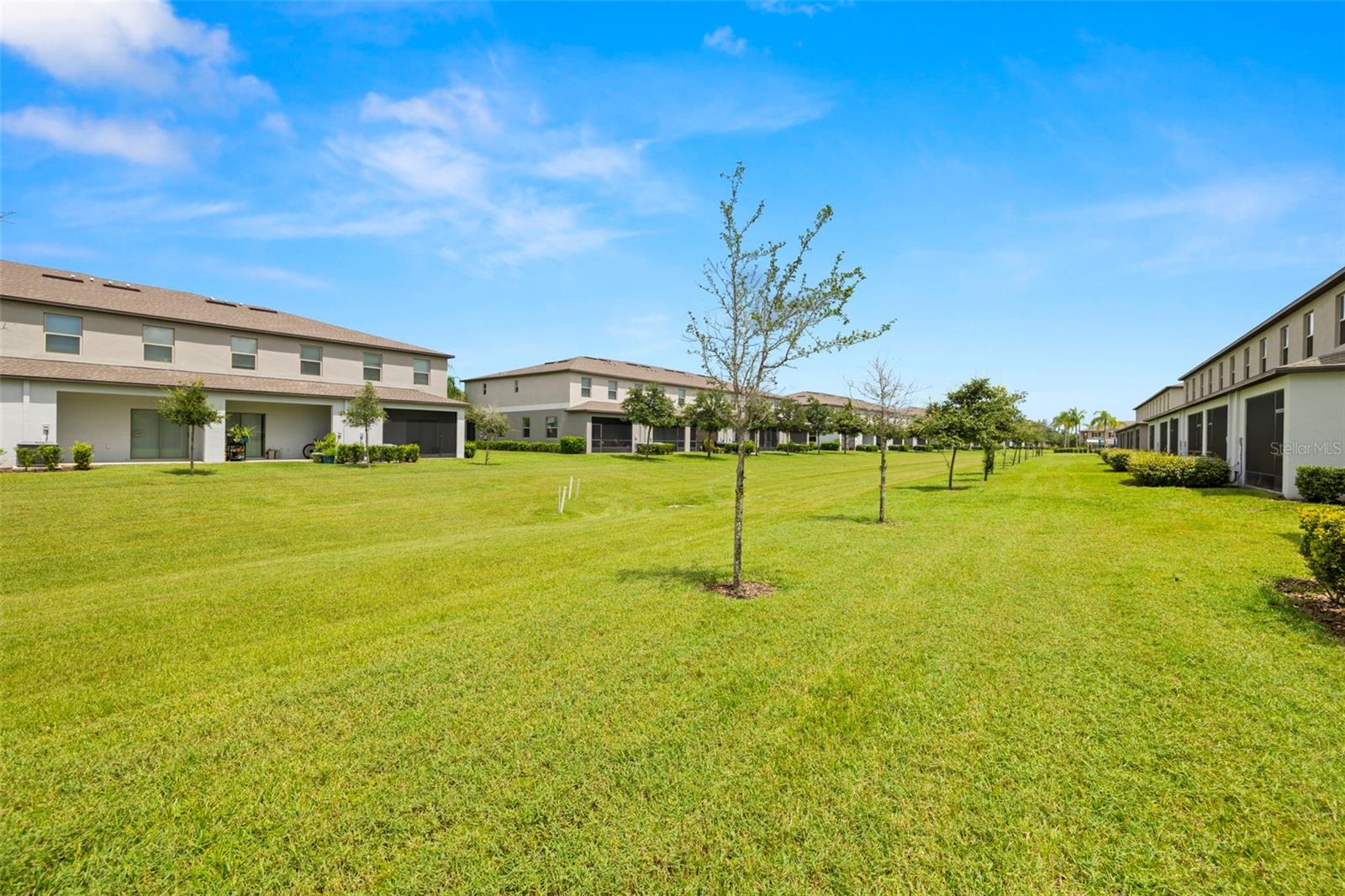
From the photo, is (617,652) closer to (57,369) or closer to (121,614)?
(121,614)

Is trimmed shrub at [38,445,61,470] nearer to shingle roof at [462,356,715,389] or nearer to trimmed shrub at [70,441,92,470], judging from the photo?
trimmed shrub at [70,441,92,470]

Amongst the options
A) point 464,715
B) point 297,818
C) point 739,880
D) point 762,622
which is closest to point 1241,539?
point 762,622

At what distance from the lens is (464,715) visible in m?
4.39

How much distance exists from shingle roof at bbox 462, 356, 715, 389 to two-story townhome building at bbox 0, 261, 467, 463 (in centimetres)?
1357

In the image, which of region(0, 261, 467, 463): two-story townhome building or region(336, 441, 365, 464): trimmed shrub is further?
region(336, 441, 365, 464): trimmed shrub

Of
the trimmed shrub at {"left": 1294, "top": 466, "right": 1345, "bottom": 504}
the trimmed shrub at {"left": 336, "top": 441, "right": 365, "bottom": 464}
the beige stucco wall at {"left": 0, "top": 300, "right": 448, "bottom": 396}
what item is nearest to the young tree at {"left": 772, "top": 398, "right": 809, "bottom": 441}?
the beige stucco wall at {"left": 0, "top": 300, "right": 448, "bottom": 396}

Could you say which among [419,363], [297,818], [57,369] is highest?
[419,363]

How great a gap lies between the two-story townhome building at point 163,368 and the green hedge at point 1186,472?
3118cm

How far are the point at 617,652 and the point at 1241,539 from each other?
12.6 m

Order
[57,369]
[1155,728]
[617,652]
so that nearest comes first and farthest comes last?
[1155,728] → [617,652] → [57,369]

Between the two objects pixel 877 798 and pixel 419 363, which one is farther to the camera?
pixel 419 363

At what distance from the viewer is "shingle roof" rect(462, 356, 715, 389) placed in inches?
1727

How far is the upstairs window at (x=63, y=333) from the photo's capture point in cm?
2094

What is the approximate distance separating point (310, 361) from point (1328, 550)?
33.3 m
